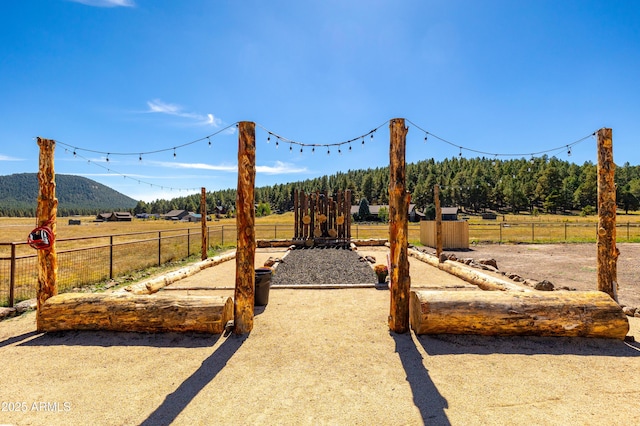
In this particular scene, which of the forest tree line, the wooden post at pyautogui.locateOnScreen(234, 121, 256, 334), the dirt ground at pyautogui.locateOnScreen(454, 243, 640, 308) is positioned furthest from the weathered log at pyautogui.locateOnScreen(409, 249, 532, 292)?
the forest tree line

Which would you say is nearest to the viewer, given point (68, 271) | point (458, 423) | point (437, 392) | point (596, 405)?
point (458, 423)

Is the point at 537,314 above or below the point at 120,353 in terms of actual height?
above

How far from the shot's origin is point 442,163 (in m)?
142

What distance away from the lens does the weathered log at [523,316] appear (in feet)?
15.8

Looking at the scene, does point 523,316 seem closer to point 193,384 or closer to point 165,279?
point 193,384

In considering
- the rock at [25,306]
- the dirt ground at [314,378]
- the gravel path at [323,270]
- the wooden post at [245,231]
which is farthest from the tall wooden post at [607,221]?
the rock at [25,306]

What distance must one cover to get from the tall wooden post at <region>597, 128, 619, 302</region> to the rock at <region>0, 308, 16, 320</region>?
11.3 metres

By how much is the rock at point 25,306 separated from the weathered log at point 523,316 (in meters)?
7.63

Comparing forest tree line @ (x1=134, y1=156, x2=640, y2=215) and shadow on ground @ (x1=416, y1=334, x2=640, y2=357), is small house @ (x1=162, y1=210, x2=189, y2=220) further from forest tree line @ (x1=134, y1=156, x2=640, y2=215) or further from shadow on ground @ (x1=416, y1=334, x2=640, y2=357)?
shadow on ground @ (x1=416, y1=334, x2=640, y2=357)

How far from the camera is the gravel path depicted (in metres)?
9.14

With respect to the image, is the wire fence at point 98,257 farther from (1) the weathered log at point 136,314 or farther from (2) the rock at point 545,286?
(2) the rock at point 545,286

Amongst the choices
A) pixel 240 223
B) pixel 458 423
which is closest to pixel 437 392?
pixel 458 423

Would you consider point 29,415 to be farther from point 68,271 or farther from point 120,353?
point 68,271

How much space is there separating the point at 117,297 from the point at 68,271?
9135mm
